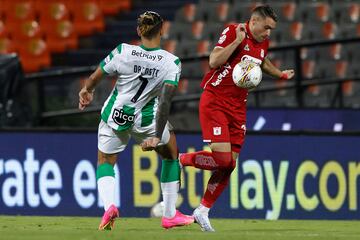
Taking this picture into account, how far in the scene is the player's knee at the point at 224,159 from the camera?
1036 centimetres

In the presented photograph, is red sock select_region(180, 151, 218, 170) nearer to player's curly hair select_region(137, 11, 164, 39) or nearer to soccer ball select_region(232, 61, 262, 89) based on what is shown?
soccer ball select_region(232, 61, 262, 89)

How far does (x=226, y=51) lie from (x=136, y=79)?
86 cm

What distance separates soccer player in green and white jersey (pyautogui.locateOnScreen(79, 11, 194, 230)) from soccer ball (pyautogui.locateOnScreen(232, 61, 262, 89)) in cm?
65

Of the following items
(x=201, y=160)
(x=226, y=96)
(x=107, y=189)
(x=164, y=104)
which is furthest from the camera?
(x=201, y=160)

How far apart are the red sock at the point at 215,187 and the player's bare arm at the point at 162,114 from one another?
0.93 meters

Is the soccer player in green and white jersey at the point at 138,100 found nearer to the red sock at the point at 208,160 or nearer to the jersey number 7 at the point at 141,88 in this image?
the jersey number 7 at the point at 141,88

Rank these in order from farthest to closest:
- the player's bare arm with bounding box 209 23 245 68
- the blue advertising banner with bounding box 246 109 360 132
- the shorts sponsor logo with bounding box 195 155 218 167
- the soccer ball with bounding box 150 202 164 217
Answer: the blue advertising banner with bounding box 246 109 360 132
the soccer ball with bounding box 150 202 164 217
the shorts sponsor logo with bounding box 195 155 218 167
the player's bare arm with bounding box 209 23 245 68

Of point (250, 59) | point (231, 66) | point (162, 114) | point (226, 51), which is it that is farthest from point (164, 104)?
point (250, 59)

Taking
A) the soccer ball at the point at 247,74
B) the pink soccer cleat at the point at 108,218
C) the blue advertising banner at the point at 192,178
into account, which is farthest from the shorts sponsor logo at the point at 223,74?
the blue advertising banner at the point at 192,178

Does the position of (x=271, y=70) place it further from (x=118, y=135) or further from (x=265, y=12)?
(x=118, y=135)

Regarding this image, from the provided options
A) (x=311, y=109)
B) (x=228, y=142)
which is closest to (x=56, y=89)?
(x=311, y=109)

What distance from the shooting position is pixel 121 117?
32.4ft

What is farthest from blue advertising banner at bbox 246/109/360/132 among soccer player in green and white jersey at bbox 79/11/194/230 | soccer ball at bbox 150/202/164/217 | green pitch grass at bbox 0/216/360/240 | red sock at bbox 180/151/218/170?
soccer player in green and white jersey at bbox 79/11/194/230

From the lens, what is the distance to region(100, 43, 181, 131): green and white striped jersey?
384 inches
